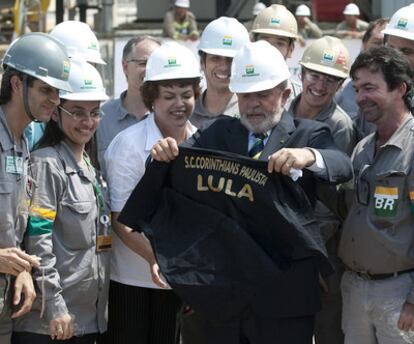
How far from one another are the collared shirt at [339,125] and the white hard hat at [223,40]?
0.89 m

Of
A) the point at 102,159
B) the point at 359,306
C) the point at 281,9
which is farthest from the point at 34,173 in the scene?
the point at 281,9

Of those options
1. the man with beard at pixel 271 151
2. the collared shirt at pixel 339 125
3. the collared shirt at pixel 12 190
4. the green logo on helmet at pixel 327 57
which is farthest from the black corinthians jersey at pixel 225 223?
the green logo on helmet at pixel 327 57

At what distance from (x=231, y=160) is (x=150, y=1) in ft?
71.3

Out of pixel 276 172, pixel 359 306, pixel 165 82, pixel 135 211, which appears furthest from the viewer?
pixel 165 82

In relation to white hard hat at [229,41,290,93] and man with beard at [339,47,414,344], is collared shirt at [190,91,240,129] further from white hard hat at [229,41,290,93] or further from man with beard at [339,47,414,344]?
white hard hat at [229,41,290,93]

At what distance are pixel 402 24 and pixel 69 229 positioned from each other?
2.42 meters

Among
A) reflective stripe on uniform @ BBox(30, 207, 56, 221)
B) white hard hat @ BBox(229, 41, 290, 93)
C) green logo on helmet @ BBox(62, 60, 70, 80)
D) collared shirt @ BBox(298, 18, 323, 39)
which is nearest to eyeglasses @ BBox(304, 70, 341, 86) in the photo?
white hard hat @ BBox(229, 41, 290, 93)

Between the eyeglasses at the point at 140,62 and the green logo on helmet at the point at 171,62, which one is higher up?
the green logo on helmet at the point at 171,62

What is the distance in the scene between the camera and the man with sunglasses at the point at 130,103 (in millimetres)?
6133

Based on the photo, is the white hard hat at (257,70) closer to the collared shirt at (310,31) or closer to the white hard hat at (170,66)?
the white hard hat at (170,66)

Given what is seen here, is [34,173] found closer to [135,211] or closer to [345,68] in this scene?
[135,211]

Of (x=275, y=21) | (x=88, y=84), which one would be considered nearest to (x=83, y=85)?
(x=88, y=84)

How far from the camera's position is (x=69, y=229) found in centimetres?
490

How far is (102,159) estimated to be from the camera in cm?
555
